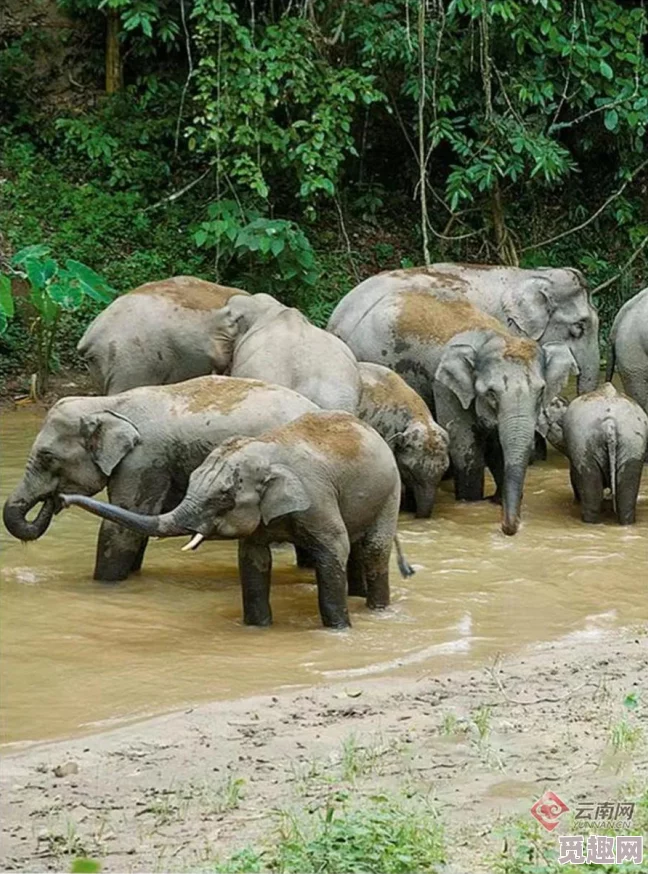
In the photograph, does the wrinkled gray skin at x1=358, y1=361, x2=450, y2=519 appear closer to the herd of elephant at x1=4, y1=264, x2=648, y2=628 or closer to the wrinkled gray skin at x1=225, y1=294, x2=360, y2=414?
the herd of elephant at x1=4, y1=264, x2=648, y2=628

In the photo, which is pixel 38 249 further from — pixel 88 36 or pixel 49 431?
pixel 88 36

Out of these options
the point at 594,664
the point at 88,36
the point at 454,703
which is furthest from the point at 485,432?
the point at 88,36

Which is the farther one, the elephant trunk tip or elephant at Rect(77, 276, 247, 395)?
elephant at Rect(77, 276, 247, 395)

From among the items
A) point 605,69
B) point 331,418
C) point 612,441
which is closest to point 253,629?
point 331,418

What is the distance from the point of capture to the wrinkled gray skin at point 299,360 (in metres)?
10.0

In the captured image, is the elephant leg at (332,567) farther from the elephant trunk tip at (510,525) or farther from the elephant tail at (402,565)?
the elephant trunk tip at (510,525)

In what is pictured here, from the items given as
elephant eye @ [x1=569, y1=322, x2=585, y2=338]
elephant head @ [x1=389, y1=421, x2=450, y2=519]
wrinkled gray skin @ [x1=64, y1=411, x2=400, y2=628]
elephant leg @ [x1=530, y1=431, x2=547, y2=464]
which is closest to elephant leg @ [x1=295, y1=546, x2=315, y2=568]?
wrinkled gray skin @ [x1=64, y1=411, x2=400, y2=628]

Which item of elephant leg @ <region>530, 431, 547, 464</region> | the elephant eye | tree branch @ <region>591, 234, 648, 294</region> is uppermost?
tree branch @ <region>591, 234, 648, 294</region>

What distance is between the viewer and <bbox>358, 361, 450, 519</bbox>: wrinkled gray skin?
34.8 feet

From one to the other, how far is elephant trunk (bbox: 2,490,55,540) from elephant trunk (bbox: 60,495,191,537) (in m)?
1.11

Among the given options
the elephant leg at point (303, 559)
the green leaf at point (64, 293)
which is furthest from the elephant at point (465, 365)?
the green leaf at point (64, 293)

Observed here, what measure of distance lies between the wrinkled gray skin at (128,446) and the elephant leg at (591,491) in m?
2.58

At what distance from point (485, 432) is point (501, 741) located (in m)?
5.42

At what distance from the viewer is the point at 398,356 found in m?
12.2
